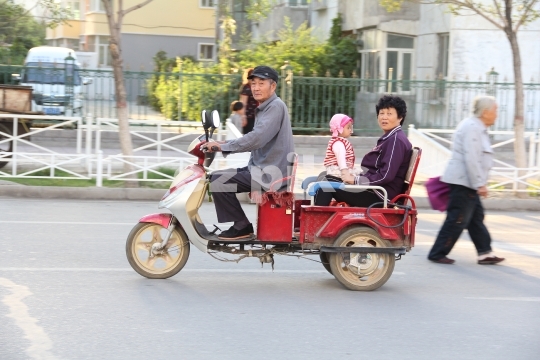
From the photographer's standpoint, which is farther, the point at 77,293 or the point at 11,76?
the point at 11,76

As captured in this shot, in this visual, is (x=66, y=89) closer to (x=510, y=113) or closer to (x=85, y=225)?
(x=85, y=225)

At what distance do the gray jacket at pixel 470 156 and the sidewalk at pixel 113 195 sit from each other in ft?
13.4

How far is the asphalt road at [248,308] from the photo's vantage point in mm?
5469

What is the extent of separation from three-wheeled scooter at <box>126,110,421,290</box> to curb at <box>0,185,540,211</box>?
5157mm

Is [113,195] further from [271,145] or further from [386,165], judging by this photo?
[386,165]

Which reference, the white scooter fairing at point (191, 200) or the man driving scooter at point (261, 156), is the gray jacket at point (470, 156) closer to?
the man driving scooter at point (261, 156)

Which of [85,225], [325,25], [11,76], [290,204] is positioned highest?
[325,25]

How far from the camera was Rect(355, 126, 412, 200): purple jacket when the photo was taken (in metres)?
7.20

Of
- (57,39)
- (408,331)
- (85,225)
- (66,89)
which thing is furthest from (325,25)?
(57,39)

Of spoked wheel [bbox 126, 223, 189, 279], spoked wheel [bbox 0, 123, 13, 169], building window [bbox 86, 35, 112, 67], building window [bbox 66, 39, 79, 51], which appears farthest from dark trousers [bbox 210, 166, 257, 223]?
building window [bbox 66, 39, 79, 51]

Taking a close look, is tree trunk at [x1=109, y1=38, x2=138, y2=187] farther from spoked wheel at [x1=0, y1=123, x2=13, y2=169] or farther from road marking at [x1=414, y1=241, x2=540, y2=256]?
road marking at [x1=414, y1=241, x2=540, y2=256]

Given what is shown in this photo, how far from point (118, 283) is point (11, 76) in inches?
486

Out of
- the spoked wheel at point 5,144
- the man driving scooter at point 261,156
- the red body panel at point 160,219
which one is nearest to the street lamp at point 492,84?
the spoked wheel at point 5,144

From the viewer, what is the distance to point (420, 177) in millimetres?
15734
